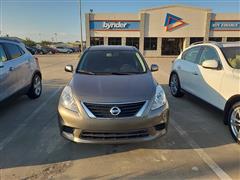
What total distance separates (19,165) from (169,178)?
2.06 m

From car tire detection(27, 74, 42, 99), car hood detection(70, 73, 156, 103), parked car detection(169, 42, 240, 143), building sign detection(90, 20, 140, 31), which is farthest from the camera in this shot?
building sign detection(90, 20, 140, 31)

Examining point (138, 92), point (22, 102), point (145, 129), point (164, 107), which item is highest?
point (138, 92)

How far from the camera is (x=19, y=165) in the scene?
300 centimetres

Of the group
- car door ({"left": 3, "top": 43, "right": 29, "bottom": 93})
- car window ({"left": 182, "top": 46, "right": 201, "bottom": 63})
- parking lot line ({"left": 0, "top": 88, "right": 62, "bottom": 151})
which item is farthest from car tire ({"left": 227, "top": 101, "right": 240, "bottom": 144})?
car door ({"left": 3, "top": 43, "right": 29, "bottom": 93})

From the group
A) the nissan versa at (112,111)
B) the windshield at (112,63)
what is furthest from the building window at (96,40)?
the nissan versa at (112,111)

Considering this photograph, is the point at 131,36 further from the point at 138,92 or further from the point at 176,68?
the point at 138,92

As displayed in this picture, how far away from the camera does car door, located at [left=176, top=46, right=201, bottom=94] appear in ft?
18.1

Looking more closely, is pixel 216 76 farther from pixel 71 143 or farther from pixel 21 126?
pixel 21 126

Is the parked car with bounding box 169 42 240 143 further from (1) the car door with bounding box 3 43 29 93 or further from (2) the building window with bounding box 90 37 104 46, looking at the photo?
(2) the building window with bounding box 90 37 104 46

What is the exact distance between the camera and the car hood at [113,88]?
9.98ft

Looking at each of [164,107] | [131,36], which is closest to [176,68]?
[164,107]

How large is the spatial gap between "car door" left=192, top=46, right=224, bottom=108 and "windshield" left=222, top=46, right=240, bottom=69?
0.56ft

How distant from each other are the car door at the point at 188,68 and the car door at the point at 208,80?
0.19 m

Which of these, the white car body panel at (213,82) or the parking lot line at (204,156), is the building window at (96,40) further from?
the parking lot line at (204,156)
